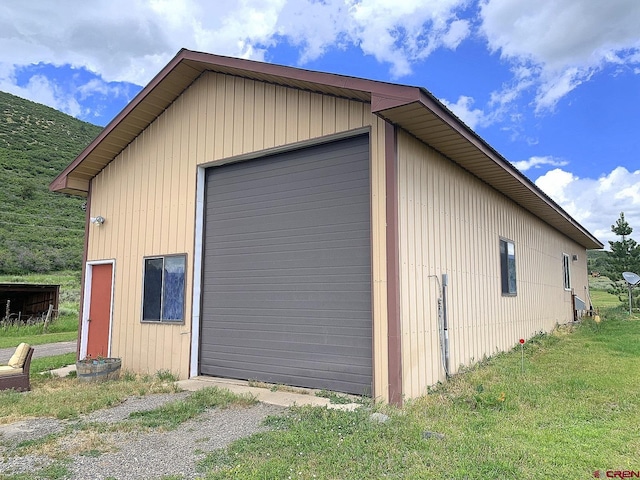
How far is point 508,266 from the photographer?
9.76 metres

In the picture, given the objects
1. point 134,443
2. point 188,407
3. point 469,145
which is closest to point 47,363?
point 188,407

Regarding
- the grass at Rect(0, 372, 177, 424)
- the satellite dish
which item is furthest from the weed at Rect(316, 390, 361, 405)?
the satellite dish

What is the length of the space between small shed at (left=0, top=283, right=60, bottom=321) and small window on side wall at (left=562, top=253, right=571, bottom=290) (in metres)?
20.2

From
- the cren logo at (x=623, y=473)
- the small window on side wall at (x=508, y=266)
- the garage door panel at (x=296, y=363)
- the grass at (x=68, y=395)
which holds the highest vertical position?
the small window on side wall at (x=508, y=266)

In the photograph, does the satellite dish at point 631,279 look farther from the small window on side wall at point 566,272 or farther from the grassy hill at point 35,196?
the grassy hill at point 35,196

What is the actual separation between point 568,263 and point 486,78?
7679mm

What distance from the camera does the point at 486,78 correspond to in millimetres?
13695

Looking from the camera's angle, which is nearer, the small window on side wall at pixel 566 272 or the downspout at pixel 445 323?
the downspout at pixel 445 323

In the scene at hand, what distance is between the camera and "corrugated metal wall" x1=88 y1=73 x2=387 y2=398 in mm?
6363

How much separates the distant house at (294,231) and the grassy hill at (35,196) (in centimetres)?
2472

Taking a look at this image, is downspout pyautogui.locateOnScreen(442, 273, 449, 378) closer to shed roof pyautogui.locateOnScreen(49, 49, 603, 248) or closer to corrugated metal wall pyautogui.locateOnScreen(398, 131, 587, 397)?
corrugated metal wall pyautogui.locateOnScreen(398, 131, 587, 397)

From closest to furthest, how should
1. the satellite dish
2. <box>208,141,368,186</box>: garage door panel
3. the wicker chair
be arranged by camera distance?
<box>208,141,368,186</box>: garage door panel < the wicker chair < the satellite dish

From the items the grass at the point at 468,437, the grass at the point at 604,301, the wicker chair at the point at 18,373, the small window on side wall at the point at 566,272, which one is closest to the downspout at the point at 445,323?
the grass at the point at 468,437

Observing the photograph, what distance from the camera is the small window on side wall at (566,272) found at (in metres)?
15.5
